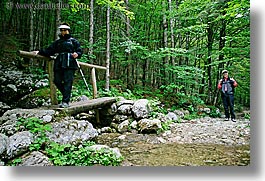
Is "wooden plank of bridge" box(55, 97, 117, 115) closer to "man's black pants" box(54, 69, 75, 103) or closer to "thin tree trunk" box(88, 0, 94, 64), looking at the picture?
"man's black pants" box(54, 69, 75, 103)

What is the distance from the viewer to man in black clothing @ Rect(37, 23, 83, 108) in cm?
229

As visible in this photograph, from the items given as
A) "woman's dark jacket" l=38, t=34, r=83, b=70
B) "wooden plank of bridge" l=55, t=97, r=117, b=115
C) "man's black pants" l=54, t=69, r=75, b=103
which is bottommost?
"wooden plank of bridge" l=55, t=97, r=117, b=115

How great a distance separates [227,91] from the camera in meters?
2.48

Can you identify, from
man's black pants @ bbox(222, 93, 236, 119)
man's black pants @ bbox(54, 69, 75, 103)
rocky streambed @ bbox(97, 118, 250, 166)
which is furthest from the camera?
man's black pants @ bbox(222, 93, 236, 119)

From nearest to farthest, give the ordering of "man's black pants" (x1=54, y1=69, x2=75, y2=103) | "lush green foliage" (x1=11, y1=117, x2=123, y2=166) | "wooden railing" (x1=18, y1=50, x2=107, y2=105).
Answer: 1. "lush green foliage" (x1=11, y1=117, x2=123, y2=166)
2. "wooden railing" (x1=18, y1=50, x2=107, y2=105)
3. "man's black pants" (x1=54, y1=69, x2=75, y2=103)

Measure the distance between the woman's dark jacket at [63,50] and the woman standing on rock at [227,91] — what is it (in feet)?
4.85

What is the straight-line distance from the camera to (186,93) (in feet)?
8.38

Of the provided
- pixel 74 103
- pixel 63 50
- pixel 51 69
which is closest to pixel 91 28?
pixel 63 50

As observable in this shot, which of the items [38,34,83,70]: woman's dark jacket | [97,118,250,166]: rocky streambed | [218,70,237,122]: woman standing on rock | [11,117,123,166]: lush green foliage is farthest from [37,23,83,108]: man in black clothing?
[218,70,237,122]: woman standing on rock

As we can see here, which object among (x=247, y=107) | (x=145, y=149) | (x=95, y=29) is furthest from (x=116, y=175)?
(x=95, y=29)

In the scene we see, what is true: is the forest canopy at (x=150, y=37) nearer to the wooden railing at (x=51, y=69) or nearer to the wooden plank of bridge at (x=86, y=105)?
the wooden railing at (x=51, y=69)

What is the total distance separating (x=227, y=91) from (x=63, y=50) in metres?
1.69

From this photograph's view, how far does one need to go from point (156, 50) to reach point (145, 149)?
41.8 inches

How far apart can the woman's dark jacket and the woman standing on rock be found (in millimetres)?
1478
